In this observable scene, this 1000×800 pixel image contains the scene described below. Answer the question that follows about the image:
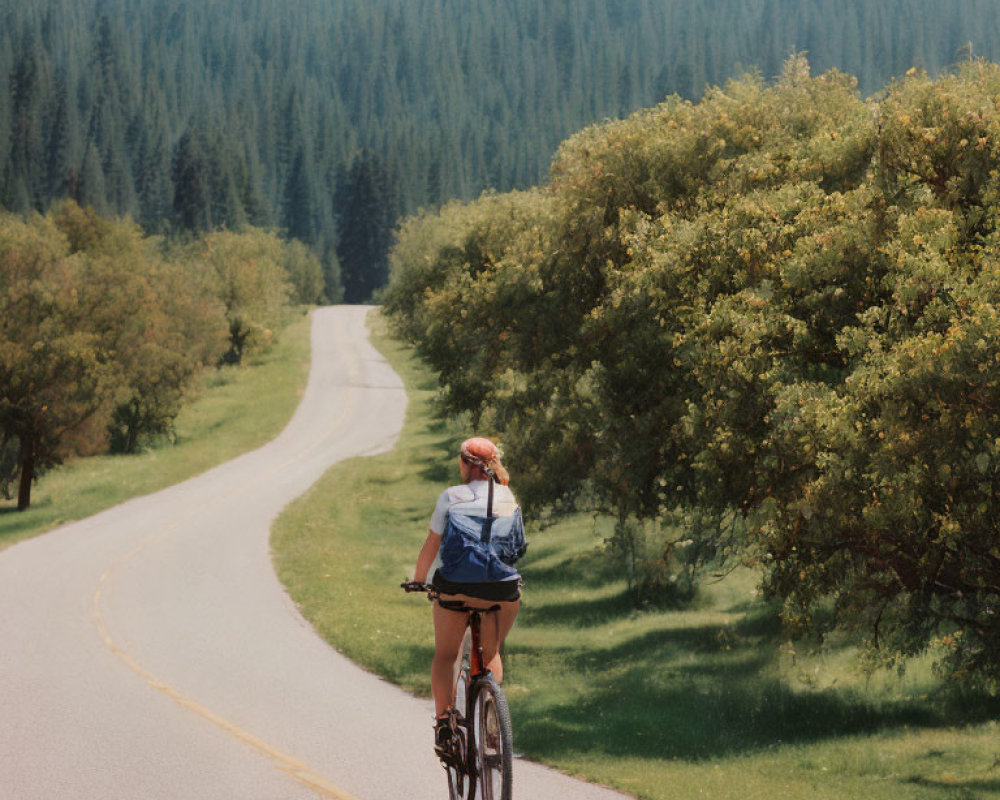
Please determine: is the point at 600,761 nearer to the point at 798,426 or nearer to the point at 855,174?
the point at 798,426

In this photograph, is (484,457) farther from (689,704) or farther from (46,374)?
(46,374)

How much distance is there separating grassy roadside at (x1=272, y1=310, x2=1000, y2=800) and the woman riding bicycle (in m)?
2.49

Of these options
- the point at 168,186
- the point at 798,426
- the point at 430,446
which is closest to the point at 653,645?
the point at 798,426

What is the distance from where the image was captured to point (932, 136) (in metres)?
12.4

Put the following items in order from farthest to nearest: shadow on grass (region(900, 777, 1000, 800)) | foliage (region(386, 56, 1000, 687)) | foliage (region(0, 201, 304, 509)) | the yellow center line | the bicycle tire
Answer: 1. foliage (region(0, 201, 304, 509))
2. shadow on grass (region(900, 777, 1000, 800))
3. foliage (region(386, 56, 1000, 687))
4. the yellow center line
5. the bicycle tire

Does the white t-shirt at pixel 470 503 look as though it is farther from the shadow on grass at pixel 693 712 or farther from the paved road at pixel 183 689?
the shadow on grass at pixel 693 712

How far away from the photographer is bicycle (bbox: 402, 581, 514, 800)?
7168mm

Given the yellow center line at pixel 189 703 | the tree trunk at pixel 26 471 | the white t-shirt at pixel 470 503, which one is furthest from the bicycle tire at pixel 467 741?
the tree trunk at pixel 26 471

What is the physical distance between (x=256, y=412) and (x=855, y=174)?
54225 millimetres

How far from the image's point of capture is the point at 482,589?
7469 mm

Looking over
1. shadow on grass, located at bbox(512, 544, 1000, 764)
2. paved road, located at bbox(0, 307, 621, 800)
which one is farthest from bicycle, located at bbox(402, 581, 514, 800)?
shadow on grass, located at bbox(512, 544, 1000, 764)

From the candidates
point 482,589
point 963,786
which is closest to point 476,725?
point 482,589

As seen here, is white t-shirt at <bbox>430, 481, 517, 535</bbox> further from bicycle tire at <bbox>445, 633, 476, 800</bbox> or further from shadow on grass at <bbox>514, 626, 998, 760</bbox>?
shadow on grass at <bbox>514, 626, 998, 760</bbox>

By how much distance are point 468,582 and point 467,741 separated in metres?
1.06
